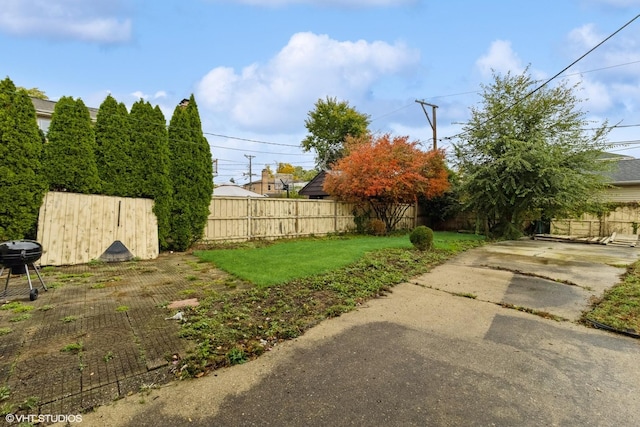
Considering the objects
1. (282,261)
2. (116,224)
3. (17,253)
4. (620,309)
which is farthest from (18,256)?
(620,309)

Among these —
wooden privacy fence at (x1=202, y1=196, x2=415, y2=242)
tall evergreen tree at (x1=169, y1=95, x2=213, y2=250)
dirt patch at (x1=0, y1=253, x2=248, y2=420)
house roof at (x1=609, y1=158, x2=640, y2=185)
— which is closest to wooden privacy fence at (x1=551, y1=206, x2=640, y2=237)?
house roof at (x1=609, y1=158, x2=640, y2=185)

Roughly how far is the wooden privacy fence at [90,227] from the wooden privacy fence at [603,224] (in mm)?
17224

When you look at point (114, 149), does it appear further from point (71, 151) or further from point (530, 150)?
point (530, 150)

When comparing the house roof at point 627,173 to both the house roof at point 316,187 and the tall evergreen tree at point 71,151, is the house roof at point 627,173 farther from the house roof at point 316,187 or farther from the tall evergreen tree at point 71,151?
the tall evergreen tree at point 71,151

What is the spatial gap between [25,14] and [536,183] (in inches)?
623

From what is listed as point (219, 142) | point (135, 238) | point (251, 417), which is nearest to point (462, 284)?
point (251, 417)

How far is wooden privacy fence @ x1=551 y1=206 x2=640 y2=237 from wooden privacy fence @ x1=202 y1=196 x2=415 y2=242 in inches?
400

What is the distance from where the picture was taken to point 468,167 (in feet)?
43.1

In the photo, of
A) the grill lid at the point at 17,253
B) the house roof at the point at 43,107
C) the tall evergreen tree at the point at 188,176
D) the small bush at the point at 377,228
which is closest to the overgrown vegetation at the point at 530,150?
the small bush at the point at 377,228

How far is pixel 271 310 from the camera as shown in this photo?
3.92 m

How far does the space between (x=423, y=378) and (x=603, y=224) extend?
1662 cm

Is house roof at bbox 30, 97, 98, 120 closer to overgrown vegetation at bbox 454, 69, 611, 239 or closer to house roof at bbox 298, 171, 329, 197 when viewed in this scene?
house roof at bbox 298, 171, 329, 197

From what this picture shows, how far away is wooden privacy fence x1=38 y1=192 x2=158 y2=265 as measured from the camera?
646 cm

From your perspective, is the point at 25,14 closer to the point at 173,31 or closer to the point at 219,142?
the point at 173,31
